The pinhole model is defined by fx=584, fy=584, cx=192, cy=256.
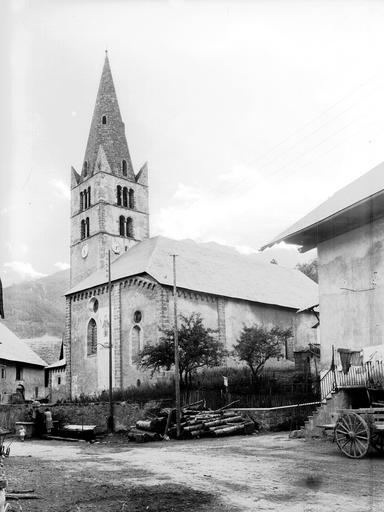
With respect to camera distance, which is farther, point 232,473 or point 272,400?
point 272,400

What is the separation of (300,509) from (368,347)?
521 inches

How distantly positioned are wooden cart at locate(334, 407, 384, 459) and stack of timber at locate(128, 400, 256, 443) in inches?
415

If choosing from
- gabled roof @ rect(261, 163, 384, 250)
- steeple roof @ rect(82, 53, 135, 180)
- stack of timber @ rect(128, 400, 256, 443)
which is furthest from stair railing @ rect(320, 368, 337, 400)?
steeple roof @ rect(82, 53, 135, 180)

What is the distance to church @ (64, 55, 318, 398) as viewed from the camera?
4216cm

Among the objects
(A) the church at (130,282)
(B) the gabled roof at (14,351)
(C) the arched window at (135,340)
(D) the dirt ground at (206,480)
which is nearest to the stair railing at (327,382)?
(D) the dirt ground at (206,480)

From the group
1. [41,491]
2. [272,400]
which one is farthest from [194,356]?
[41,491]

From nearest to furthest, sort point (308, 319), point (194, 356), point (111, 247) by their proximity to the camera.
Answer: point (194, 356) < point (308, 319) < point (111, 247)

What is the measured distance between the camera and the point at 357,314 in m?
22.5

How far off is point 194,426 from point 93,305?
22.1 metres

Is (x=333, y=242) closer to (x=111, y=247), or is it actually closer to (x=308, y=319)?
(x=308, y=319)

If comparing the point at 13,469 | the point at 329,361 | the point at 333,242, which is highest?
the point at 333,242

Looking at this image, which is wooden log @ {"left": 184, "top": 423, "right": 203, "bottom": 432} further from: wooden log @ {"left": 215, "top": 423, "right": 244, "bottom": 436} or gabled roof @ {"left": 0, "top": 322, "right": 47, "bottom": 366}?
gabled roof @ {"left": 0, "top": 322, "right": 47, "bottom": 366}

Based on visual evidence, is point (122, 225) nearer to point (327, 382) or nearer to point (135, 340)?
point (135, 340)

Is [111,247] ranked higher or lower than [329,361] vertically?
higher
